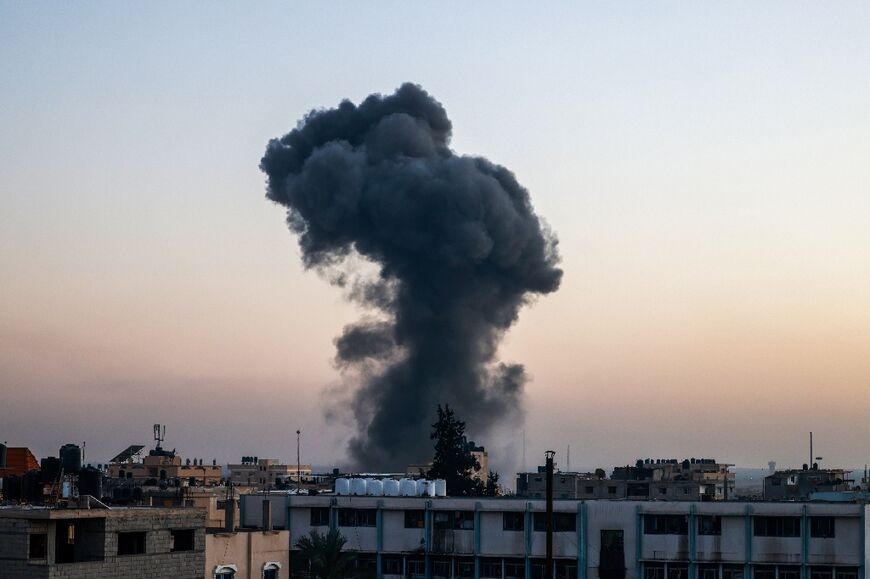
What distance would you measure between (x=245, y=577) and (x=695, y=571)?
21.9 metres

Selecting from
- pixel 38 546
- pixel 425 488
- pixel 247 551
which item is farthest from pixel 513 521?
pixel 38 546

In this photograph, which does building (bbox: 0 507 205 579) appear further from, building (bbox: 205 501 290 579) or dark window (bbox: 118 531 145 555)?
building (bbox: 205 501 290 579)

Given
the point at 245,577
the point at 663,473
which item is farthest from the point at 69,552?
the point at 663,473

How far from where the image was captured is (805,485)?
4742 inches

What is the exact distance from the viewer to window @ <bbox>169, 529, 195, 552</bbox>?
52.1m

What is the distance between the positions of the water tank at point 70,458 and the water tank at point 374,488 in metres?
14.6

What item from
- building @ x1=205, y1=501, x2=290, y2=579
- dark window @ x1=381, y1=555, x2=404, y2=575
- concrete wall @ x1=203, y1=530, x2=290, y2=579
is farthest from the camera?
dark window @ x1=381, y1=555, x2=404, y2=575

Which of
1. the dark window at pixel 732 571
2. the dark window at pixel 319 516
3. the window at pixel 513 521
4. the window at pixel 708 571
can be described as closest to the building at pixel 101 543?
the dark window at pixel 319 516

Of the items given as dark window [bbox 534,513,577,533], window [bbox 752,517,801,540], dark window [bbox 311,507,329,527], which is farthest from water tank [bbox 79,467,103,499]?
window [bbox 752,517,801,540]

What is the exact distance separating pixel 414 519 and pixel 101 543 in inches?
984

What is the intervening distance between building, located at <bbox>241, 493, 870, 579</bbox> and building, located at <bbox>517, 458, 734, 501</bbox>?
4025 centimetres

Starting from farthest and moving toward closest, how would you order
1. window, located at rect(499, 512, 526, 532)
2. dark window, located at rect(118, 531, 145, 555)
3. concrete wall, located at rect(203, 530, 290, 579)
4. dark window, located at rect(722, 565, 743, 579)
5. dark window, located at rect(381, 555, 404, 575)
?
dark window, located at rect(381, 555, 404, 575) < window, located at rect(499, 512, 526, 532) < dark window, located at rect(722, 565, 743, 579) < concrete wall, located at rect(203, 530, 290, 579) < dark window, located at rect(118, 531, 145, 555)

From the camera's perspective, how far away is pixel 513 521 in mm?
69062

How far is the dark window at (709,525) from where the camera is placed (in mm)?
67375
